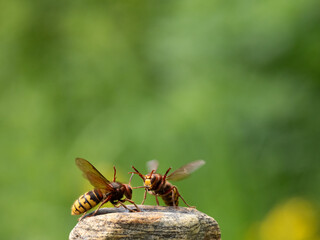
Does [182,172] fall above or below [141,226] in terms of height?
above

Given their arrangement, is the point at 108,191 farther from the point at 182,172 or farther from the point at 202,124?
the point at 202,124

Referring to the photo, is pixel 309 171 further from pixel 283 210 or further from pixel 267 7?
pixel 267 7

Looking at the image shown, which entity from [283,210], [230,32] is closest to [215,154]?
[283,210]

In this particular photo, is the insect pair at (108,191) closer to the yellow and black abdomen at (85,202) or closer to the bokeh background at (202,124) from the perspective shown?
the yellow and black abdomen at (85,202)

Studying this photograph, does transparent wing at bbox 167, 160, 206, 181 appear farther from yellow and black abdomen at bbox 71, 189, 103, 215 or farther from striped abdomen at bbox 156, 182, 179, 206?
yellow and black abdomen at bbox 71, 189, 103, 215

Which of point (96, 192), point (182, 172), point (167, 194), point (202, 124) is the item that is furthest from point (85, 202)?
point (202, 124)

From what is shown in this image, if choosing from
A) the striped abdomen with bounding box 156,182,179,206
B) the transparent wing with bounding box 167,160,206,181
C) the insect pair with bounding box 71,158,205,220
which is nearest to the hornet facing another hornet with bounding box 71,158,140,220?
the insect pair with bounding box 71,158,205,220

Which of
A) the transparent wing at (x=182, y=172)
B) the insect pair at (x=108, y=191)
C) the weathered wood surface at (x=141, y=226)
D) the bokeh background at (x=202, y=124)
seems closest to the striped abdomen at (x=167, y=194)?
the insect pair at (x=108, y=191)

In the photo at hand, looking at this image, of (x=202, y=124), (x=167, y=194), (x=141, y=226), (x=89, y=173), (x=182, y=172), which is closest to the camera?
(x=141, y=226)
